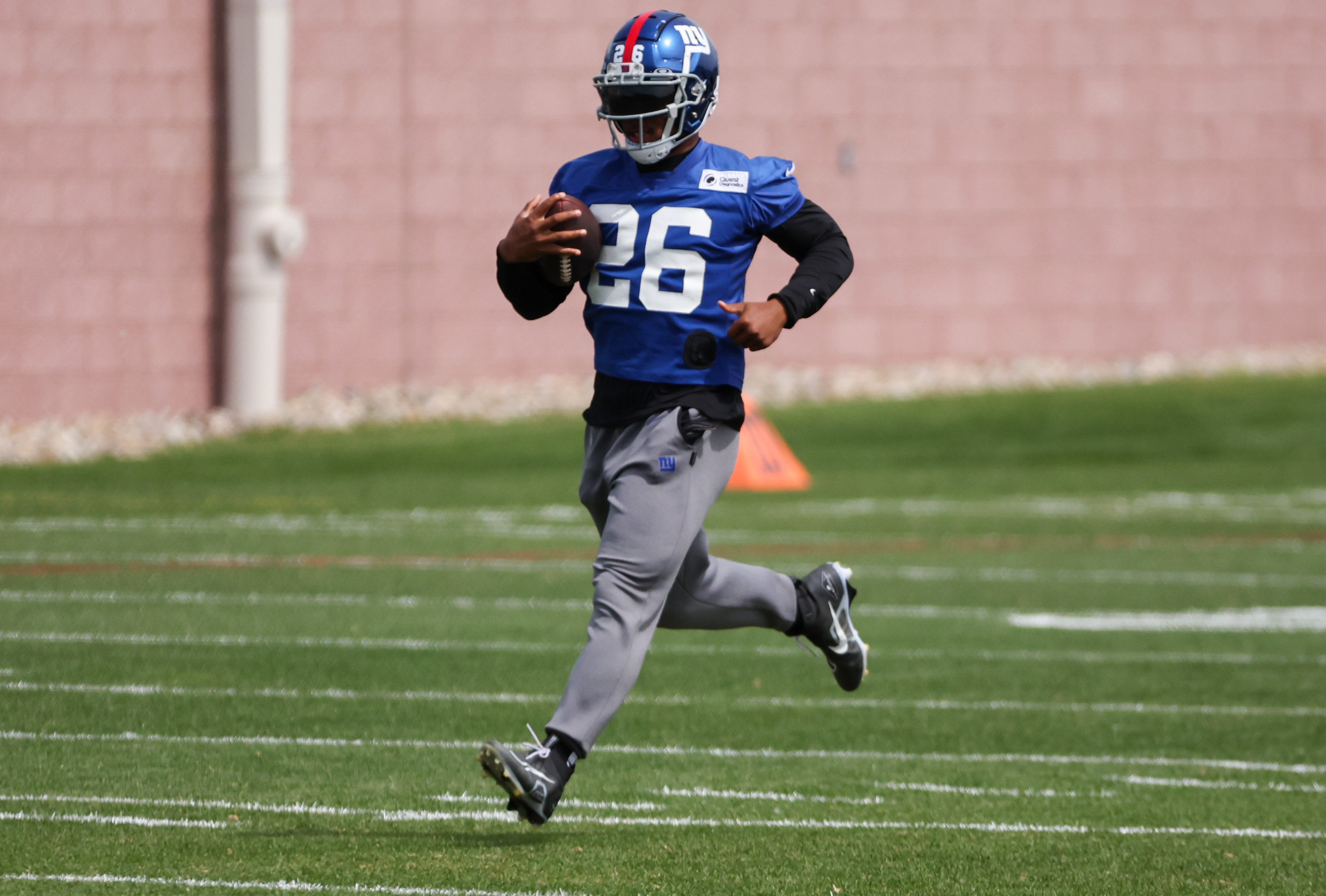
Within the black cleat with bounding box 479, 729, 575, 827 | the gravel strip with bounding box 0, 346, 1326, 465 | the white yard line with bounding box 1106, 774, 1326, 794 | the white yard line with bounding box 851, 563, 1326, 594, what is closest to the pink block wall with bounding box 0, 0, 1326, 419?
the gravel strip with bounding box 0, 346, 1326, 465

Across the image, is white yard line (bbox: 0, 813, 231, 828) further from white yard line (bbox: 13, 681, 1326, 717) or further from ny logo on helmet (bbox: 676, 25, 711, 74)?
ny logo on helmet (bbox: 676, 25, 711, 74)

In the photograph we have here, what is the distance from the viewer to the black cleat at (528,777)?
4.54 metres

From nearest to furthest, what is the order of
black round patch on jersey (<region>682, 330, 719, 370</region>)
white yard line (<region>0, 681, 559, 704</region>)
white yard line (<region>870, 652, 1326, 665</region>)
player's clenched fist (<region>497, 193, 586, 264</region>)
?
player's clenched fist (<region>497, 193, 586, 264</region>), black round patch on jersey (<region>682, 330, 719, 370</region>), white yard line (<region>0, 681, 559, 704</region>), white yard line (<region>870, 652, 1326, 665</region>)

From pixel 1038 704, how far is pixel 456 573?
14.4 ft

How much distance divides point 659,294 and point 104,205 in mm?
15129

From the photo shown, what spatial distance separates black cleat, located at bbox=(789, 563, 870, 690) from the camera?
18.6 ft

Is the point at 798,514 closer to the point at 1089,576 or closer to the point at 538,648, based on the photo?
the point at 1089,576

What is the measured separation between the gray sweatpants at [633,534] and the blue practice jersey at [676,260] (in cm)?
18

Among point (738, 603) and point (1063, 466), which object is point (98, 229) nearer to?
point (1063, 466)

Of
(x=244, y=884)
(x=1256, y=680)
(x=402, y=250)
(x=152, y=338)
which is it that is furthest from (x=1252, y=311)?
(x=244, y=884)

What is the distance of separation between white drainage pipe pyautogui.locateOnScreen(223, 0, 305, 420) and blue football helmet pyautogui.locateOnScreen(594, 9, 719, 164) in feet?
46.4

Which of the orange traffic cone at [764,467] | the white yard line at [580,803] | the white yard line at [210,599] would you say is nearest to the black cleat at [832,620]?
the white yard line at [580,803]

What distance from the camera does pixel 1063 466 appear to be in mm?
18188

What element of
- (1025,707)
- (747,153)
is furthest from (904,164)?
(1025,707)
